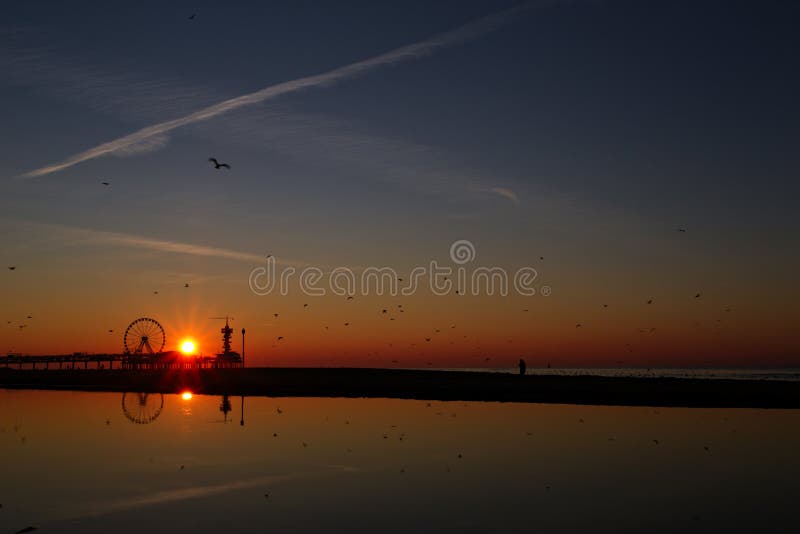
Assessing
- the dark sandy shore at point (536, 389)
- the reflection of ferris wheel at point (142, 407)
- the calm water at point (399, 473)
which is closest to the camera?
the calm water at point (399, 473)

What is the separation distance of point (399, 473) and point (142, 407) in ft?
97.2

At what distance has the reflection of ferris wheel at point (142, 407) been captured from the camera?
131 ft

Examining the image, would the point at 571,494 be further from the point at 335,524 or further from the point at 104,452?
the point at 104,452

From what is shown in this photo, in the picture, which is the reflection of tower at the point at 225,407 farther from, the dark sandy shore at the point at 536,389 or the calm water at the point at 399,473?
the dark sandy shore at the point at 536,389

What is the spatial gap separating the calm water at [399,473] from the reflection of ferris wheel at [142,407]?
2.27ft

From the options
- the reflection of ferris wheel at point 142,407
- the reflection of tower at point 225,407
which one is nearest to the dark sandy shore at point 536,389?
the reflection of tower at point 225,407

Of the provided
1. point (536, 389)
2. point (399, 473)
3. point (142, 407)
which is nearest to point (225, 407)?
point (142, 407)

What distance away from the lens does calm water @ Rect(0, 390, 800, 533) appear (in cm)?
1711

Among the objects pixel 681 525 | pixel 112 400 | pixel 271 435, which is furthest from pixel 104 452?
pixel 112 400

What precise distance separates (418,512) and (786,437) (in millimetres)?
21464

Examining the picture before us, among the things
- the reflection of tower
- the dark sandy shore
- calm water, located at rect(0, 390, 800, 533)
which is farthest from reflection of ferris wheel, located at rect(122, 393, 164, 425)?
the dark sandy shore

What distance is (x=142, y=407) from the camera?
47.8 meters

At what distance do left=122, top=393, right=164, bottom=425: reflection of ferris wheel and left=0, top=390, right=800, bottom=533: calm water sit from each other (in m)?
0.69

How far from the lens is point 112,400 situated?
55844 millimetres
